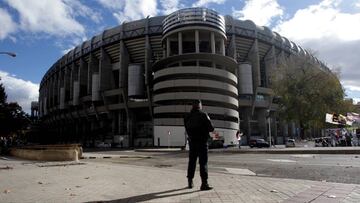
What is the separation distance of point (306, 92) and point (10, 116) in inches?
1481

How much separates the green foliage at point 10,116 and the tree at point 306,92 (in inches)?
1347

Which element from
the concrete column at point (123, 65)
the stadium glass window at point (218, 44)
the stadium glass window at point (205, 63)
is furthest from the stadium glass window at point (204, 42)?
the concrete column at point (123, 65)

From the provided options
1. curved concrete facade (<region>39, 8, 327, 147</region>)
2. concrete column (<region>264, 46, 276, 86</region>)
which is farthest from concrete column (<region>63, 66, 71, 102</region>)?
concrete column (<region>264, 46, 276, 86</region>)

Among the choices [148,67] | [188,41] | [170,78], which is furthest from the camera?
[148,67]

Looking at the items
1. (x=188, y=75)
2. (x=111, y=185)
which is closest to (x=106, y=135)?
(x=188, y=75)

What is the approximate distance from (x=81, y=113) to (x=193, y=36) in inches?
1679

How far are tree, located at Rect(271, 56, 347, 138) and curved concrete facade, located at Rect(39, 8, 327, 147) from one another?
1325 centimetres

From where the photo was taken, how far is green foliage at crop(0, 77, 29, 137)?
3856 cm

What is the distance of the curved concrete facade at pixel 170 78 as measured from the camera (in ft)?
Result: 226

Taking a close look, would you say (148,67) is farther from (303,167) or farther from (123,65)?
(303,167)

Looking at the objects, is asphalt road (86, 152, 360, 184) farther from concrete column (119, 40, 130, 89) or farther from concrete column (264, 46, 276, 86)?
concrete column (264, 46, 276, 86)

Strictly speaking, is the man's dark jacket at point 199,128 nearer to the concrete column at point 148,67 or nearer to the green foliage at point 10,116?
the green foliage at point 10,116

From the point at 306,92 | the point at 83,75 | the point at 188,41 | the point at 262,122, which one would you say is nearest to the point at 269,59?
the point at 262,122

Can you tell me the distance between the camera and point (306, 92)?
1842 inches
